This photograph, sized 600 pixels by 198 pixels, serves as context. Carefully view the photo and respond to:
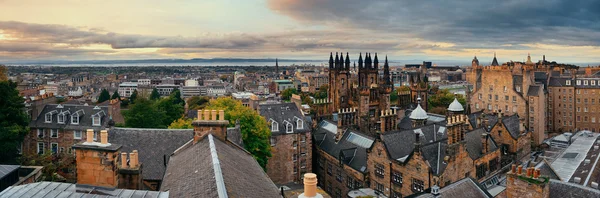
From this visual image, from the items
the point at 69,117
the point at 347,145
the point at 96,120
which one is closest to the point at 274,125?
the point at 347,145

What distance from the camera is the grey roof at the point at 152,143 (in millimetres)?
25828

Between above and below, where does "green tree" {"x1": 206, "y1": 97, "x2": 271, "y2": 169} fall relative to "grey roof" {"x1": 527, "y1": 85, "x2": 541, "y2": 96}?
below

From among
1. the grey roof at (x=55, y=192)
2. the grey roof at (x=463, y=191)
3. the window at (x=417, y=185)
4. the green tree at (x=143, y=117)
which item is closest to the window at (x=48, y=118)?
the green tree at (x=143, y=117)

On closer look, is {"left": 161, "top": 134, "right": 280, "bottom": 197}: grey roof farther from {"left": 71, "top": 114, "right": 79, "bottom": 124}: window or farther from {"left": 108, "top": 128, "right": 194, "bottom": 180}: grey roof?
{"left": 71, "top": 114, "right": 79, "bottom": 124}: window

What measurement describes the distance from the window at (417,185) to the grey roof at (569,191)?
38.2ft

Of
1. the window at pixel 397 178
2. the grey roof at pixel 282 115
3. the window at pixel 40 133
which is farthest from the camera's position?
the window at pixel 40 133

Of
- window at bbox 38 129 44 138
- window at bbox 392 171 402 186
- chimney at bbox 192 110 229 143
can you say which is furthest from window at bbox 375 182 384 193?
window at bbox 38 129 44 138

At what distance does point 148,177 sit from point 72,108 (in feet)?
129

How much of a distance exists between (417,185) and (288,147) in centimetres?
1781

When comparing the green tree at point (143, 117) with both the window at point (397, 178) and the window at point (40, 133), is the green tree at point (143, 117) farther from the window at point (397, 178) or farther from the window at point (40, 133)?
the window at point (397, 178)

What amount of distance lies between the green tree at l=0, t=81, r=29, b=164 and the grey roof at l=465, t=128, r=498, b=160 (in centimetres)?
4289

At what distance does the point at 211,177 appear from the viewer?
13.5m

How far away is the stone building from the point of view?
4800 centimetres

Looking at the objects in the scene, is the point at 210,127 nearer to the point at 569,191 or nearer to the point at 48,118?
the point at 569,191
